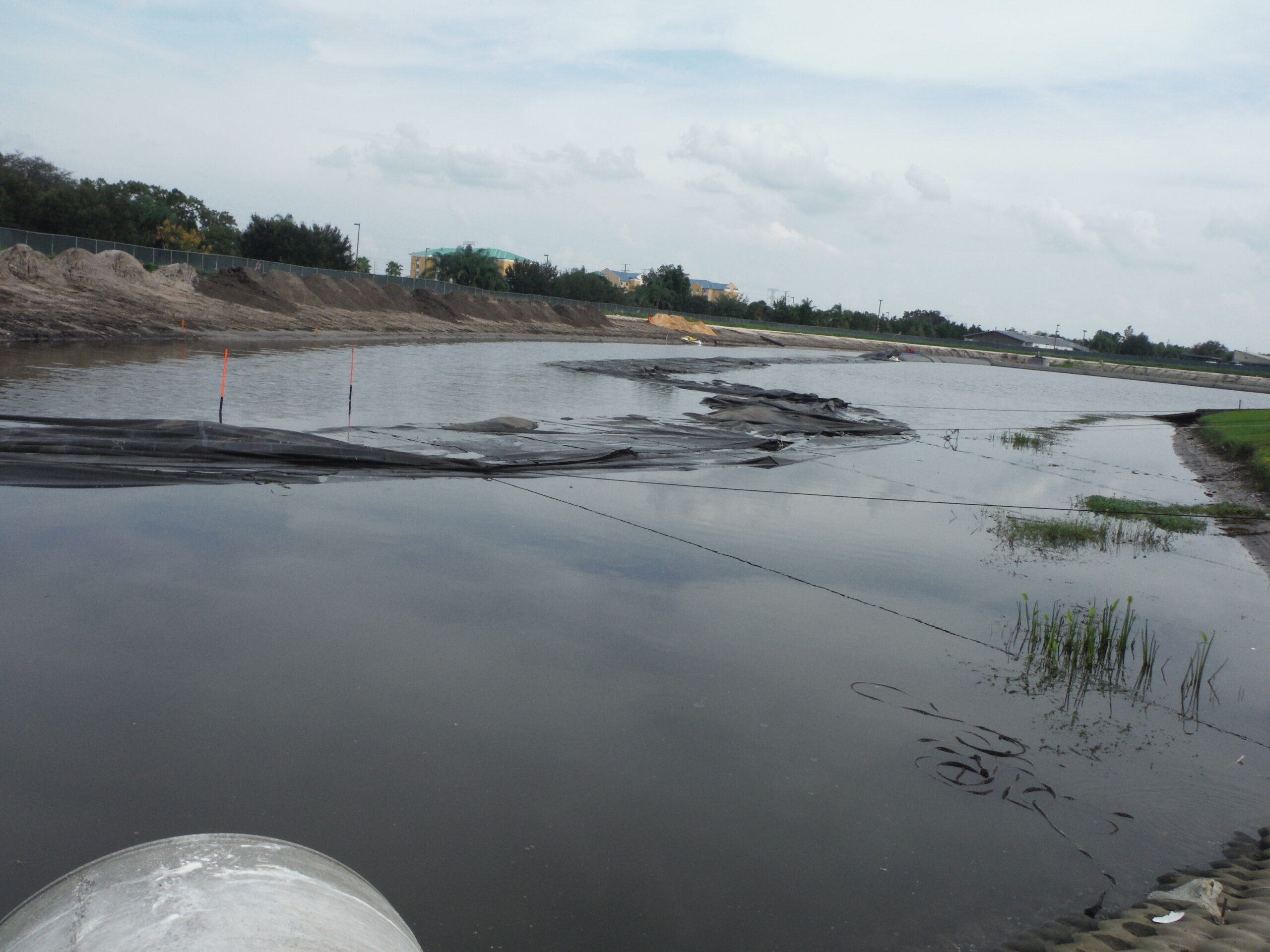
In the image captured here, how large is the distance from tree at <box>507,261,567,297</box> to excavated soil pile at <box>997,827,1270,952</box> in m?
107

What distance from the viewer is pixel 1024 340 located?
547ft

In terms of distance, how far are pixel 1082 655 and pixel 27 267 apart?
3782cm

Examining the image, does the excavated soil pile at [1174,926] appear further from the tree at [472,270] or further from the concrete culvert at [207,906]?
the tree at [472,270]

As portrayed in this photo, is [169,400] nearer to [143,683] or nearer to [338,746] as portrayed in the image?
[143,683]

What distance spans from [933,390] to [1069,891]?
46.8m

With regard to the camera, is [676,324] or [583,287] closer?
[676,324]

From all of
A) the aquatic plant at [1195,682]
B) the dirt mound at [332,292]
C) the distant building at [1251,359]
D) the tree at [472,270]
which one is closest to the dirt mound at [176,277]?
the dirt mound at [332,292]

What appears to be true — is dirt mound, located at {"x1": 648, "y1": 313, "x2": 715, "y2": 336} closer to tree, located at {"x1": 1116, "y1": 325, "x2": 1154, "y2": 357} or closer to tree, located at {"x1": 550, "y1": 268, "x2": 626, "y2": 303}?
tree, located at {"x1": 550, "y1": 268, "x2": 626, "y2": 303}

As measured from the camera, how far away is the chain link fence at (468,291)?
4606 cm

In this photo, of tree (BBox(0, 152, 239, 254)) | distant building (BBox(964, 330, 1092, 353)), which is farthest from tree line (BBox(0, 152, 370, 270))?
distant building (BBox(964, 330, 1092, 353))

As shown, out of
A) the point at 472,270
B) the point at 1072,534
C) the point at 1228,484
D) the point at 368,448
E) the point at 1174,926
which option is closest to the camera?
the point at 1174,926

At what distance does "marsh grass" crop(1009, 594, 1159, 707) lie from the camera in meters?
7.89

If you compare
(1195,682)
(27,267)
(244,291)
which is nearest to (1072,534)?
(1195,682)

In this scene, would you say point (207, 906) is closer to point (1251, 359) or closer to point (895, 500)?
point (895, 500)
